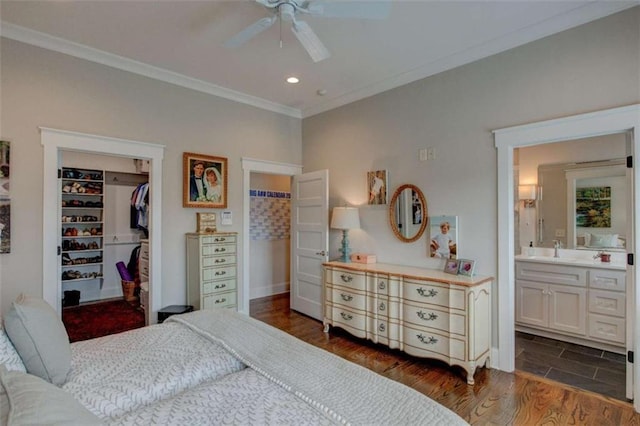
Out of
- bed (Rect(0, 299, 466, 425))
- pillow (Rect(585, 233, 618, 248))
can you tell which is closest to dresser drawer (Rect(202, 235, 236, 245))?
bed (Rect(0, 299, 466, 425))

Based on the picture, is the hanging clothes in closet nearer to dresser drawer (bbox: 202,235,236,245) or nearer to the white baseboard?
the white baseboard

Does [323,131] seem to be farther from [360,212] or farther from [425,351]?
[425,351]

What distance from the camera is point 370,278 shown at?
343 cm

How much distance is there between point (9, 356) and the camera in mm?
1331

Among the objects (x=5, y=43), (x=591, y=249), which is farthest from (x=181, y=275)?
(x=591, y=249)

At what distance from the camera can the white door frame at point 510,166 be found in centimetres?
243

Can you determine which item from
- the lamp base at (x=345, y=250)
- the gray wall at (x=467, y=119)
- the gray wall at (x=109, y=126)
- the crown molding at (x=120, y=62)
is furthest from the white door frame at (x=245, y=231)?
the lamp base at (x=345, y=250)

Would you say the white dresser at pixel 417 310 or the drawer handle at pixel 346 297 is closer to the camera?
the white dresser at pixel 417 310

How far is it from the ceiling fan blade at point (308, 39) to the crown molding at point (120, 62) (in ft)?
6.44

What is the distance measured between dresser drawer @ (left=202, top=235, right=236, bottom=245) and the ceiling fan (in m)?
2.06

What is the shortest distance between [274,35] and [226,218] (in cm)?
221

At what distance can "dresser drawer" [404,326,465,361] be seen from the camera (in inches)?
109

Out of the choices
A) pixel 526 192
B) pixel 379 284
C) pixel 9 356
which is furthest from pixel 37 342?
pixel 526 192

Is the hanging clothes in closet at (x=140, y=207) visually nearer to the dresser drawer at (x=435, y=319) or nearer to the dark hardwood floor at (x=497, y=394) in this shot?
the dark hardwood floor at (x=497, y=394)
